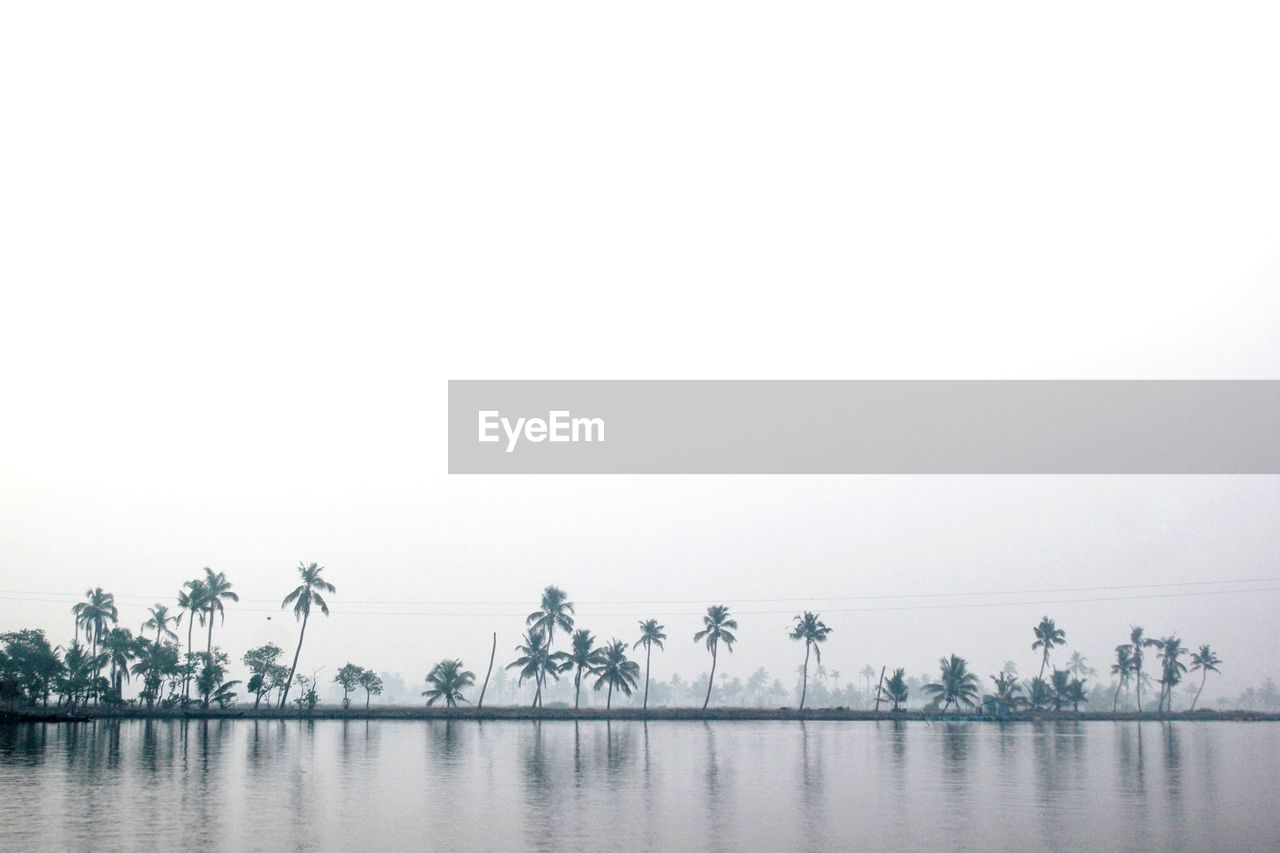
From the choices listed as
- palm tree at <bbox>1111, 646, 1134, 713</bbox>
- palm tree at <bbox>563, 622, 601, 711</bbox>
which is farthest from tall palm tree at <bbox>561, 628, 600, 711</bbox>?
palm tree at <bbox>1111, 646, 1134, 713</bbox>

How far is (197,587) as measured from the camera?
12988cm

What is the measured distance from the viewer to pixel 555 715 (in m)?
135

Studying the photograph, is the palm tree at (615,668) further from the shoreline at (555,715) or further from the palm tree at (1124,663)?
the palm tree at (1124,663)

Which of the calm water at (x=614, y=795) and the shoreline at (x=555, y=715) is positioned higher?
the calm water at (x=614, y=795)

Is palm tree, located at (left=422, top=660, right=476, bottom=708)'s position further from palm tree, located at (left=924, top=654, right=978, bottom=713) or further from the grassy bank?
palm tree, located at (left=924, top=654, right=978, bottom=713)

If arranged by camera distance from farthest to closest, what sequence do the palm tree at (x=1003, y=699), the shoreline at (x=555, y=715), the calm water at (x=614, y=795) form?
the palm tree at (x=1003, y=699) < the shoreline at (x=555, y=715) < the calm water at (x=614, y=795)

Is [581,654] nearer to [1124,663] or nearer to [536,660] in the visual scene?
[536,660]

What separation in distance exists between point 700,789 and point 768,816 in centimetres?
955

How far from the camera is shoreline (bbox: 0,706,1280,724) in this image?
116 metres

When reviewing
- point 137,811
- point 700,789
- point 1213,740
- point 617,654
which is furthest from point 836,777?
point 617,654

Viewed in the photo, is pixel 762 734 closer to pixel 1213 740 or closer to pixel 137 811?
pixel 1213 740

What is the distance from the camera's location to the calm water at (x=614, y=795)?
34.7m

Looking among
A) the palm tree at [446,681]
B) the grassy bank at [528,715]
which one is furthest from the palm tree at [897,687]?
the palm tree at [446,681]

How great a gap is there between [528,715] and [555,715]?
423 centimetres
